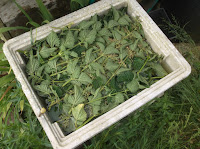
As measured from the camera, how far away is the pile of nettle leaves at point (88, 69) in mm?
995

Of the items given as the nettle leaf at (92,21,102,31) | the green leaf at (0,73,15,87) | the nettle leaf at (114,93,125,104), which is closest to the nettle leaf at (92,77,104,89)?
the nettle leaf at (114,93,125,104)

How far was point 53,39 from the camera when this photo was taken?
1.04m

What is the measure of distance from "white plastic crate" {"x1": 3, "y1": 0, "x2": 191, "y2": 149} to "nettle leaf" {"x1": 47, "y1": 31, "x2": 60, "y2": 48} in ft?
0.16

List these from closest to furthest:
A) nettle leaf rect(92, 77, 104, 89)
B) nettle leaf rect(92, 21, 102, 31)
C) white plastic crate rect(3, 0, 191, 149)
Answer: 1. white plastic crate rect(3, 0, 191, 149)
2. nettle leaf rect(92, 77, 104, 89)
3. nettle leaf rect(92, 21, 102, 31)

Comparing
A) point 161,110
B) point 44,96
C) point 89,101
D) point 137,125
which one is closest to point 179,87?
point 161,110

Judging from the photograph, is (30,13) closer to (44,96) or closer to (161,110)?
(44,96)

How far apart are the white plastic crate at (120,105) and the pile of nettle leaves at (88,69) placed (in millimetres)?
44

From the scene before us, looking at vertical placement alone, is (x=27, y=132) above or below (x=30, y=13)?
below

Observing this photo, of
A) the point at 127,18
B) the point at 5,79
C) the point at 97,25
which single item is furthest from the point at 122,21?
the point at 5,79

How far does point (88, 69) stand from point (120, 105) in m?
0.26

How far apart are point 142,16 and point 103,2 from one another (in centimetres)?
25

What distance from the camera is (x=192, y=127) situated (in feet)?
4.91

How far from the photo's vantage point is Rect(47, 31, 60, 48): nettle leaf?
103 cm

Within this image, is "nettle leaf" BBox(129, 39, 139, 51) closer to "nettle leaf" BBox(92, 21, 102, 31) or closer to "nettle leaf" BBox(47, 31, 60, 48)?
"nettle leaf" BBox(92, 21, 102, 31)
